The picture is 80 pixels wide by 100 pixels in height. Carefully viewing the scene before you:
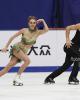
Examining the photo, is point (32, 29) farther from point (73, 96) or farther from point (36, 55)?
point (36, 55)

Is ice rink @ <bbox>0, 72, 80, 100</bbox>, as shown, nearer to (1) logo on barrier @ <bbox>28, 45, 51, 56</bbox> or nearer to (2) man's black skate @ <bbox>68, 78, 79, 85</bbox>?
(2) man's black skate @ <bbox>68, 78, 79, 85</bbox>

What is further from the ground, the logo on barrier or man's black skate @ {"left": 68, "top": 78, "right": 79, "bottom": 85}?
the logo on barrier

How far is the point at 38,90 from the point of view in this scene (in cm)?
726

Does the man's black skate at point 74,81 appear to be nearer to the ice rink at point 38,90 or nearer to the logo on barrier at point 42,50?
the ice rink at point 38,90

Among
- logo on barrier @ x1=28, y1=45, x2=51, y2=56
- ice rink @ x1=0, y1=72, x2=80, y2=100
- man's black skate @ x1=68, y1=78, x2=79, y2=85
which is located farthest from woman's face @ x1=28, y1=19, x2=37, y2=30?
logo on barrier @ x1=28, y1=45, x2=51, y2=56

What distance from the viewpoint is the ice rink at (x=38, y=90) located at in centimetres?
654

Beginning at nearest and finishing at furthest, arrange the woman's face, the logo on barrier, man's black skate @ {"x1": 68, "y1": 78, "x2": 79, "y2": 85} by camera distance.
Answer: the woman's face
man's black skate @ {"x1": 68, "y1": 78, "x2": 79, "y2": 85}
the logo on barrier

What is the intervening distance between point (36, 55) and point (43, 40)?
0.36m

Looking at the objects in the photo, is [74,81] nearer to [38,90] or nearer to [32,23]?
[38,90]

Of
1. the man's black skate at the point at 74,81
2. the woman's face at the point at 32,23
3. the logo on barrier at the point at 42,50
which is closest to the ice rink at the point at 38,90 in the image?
the man's black skate at the point at 74,81

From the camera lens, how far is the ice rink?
654 cm

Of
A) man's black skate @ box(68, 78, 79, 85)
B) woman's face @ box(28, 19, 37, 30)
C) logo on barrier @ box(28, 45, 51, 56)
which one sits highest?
woman's face @ box(28, 19, 37, 30)

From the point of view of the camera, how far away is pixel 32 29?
7.69 meters

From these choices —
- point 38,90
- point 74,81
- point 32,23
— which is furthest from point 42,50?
point 38,90
